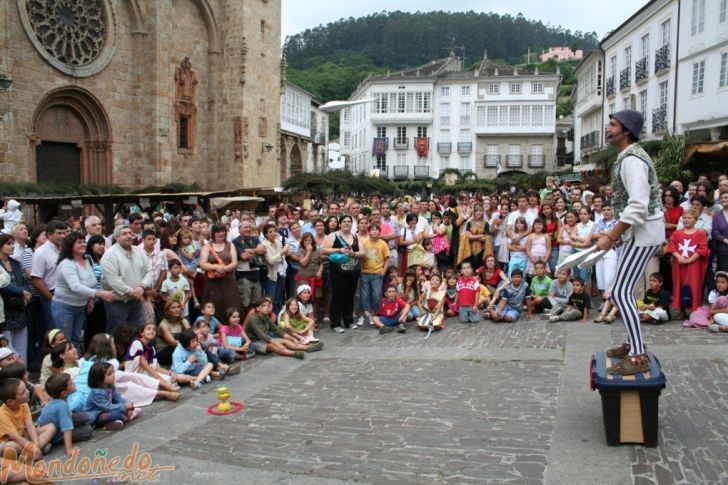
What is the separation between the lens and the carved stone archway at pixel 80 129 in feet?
69.7

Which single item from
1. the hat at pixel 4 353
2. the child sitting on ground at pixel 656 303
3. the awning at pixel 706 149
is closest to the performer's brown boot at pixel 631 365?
the child sitting on ground at pixel 656 303

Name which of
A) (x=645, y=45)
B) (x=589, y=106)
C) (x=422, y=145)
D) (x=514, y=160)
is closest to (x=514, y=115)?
(x=514, y=160)

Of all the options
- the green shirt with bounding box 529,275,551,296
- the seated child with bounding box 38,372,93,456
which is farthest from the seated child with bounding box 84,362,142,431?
the green shirt with bounding box 529,275,551,296

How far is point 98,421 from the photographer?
6.09 metres

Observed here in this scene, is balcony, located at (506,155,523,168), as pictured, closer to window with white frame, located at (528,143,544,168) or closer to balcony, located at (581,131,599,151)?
window with white frame, located at (528,143,544,168)

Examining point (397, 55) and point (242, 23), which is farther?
point (397, 55)

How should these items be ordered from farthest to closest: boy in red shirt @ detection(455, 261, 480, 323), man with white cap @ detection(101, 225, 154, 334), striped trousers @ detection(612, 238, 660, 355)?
1. boy in red shirt @ detection(455, 261, 480, 323)
2. man with white cap @ detection(101, 225, 154, 334)
3. striped trousers @ detection(612, 238, 660, 355)

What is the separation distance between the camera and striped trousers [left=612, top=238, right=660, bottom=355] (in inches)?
194

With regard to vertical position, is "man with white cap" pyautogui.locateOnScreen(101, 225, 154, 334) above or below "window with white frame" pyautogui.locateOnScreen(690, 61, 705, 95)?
below

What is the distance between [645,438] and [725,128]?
2216 centimetres

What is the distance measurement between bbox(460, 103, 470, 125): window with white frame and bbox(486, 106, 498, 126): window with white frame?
6.84 feet

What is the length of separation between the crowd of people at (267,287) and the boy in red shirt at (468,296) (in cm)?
2

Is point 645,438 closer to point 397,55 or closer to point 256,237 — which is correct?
point 256,237

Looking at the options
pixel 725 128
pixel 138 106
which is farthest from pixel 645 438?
pixel 138 106
